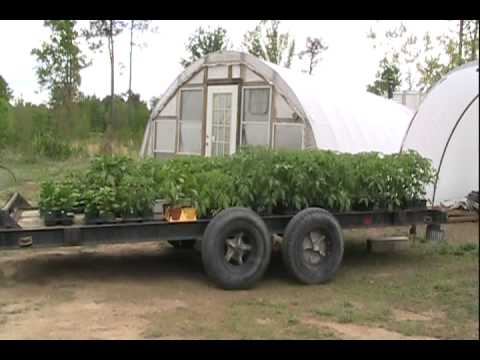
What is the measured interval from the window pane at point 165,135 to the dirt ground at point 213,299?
303 inches

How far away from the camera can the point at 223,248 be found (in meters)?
6.57

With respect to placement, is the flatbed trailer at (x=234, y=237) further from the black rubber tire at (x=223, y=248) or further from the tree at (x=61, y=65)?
the tree at (x=61, y=65)

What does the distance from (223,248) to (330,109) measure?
7144mm

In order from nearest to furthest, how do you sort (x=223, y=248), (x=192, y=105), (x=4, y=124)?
(x=223, y=248) < (x=192, y=105) < (x=4, y=124)

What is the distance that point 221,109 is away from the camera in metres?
14.6

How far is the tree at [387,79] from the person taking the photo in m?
22.3

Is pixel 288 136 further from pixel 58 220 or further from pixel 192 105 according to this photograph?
pixel 58 220

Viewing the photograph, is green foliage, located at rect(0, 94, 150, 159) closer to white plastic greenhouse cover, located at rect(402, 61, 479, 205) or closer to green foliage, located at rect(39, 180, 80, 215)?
white plastic greenhouse cover, located at rect(402, 61, 479, 205)

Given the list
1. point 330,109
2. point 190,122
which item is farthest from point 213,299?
point 190,122

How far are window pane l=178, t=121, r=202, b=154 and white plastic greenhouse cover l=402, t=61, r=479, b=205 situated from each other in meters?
5.70

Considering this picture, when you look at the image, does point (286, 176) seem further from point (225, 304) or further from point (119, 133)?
point (119, 133)

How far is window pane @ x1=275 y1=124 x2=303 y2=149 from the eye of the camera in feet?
41.9

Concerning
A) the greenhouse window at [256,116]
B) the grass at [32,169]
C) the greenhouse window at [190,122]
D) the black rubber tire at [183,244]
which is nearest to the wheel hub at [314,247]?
the black rubber tire at [183,244]

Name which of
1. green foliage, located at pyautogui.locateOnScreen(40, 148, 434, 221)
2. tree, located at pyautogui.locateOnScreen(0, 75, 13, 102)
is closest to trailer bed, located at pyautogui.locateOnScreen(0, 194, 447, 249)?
green foliage, located at pyautogui.locateOnScreen(40, 148, 434, 221)
